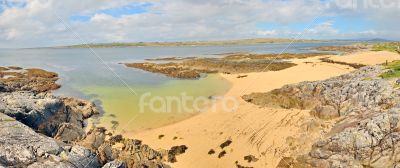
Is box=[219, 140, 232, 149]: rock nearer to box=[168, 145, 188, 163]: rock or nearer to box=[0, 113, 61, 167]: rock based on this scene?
box=[168, 145, 188, 163]: rock

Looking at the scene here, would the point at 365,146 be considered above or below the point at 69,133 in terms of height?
above

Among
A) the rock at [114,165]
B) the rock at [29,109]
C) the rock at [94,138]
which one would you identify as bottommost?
the rock at [94,138]

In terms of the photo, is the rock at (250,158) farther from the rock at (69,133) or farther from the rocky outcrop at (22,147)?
the rock at (69,133)

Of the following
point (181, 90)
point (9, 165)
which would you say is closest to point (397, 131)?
point (9, 165)

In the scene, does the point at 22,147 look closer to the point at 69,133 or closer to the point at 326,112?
the point at 69,133

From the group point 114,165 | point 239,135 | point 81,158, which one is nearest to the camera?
point 81,158

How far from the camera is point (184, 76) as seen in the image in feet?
192

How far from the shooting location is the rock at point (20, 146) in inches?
503

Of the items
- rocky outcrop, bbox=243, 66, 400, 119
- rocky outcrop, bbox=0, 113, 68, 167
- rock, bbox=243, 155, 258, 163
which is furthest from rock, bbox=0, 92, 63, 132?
rocky outcrop, bbox=243, 66, 400, 119

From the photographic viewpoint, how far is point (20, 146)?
529 inches

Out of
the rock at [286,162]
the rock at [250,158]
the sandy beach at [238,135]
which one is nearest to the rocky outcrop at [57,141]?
the sandy beach at [238,135]

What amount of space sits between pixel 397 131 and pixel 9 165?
60.8ft

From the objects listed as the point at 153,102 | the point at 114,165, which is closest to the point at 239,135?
the point at 114,165

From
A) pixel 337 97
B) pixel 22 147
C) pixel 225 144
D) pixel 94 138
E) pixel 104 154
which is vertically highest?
pixel 22 147
